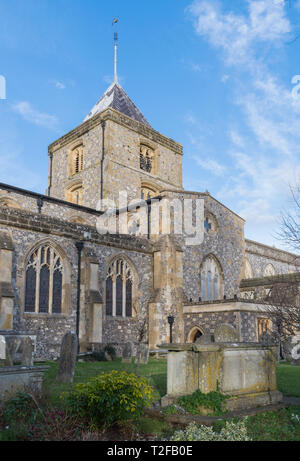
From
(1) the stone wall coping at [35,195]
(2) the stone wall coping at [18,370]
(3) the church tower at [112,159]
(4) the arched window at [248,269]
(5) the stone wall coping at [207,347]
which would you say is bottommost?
(2) the stone wall coping at [18,370]

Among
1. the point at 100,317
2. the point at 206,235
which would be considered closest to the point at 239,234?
the point at 206,235

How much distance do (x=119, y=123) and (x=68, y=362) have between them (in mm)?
23419

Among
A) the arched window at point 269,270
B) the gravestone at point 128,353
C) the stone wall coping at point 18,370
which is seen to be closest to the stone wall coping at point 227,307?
the gravestone at point 128,353

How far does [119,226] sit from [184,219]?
557 cm

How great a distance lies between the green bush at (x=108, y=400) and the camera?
5516 mm

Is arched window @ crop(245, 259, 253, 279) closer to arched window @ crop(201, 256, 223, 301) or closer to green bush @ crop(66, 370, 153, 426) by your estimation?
arched window @ crop(201, 256, 223, 301)

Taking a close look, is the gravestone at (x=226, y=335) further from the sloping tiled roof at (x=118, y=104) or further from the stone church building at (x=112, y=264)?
the sloping tiled roof at (x=118, y=104)

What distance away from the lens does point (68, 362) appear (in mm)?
9891

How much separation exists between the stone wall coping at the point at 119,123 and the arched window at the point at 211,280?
1274 cm

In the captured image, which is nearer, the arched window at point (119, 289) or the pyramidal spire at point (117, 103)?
the arched window at point (119, 289)

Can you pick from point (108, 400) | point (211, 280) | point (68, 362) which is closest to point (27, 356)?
point (68, 362)

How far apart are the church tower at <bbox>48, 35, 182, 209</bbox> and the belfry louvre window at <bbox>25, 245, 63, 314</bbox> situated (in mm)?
11750

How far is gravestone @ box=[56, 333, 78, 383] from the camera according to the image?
981cm
